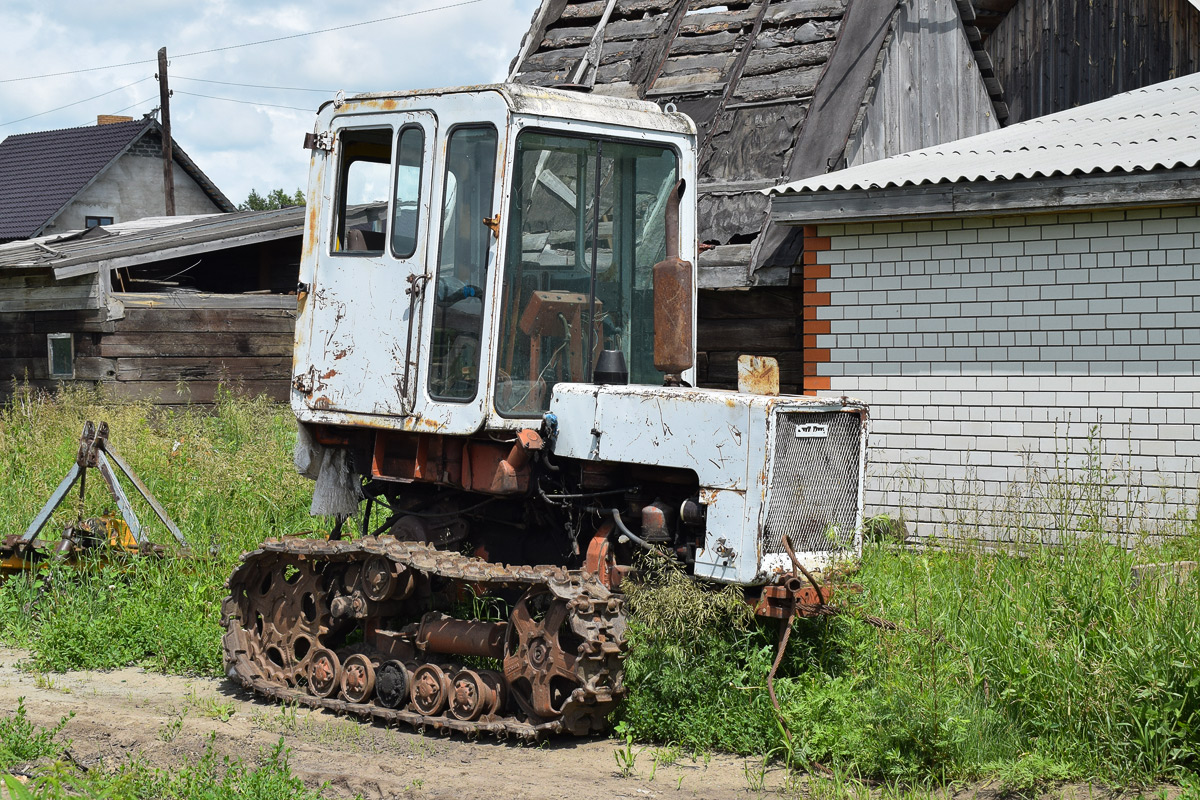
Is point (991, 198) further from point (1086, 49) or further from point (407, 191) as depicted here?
A: point (1086, 49)

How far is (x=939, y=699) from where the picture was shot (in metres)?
5.06

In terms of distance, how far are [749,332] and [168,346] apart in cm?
801

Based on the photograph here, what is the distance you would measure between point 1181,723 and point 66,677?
557 cm

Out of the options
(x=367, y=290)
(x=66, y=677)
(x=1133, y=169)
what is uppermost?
(x=1133, y=169)

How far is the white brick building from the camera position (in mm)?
7648

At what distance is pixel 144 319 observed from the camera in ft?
47.8

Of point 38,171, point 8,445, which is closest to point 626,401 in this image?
point 8,445

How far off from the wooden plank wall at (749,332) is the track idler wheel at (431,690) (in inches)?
169

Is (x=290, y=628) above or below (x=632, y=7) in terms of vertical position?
below

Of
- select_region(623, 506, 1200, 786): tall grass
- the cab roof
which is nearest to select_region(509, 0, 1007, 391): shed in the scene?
the cab roof

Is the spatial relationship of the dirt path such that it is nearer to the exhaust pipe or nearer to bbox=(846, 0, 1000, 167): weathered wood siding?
the exhaust pipe

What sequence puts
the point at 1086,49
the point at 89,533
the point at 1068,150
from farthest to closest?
the point at 1086,49, the point at 1068,150, the point at 89,533

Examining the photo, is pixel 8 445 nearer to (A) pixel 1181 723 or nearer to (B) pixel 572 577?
(B) pixel 572 577

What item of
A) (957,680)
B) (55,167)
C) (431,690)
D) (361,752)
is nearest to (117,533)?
(431,690)
